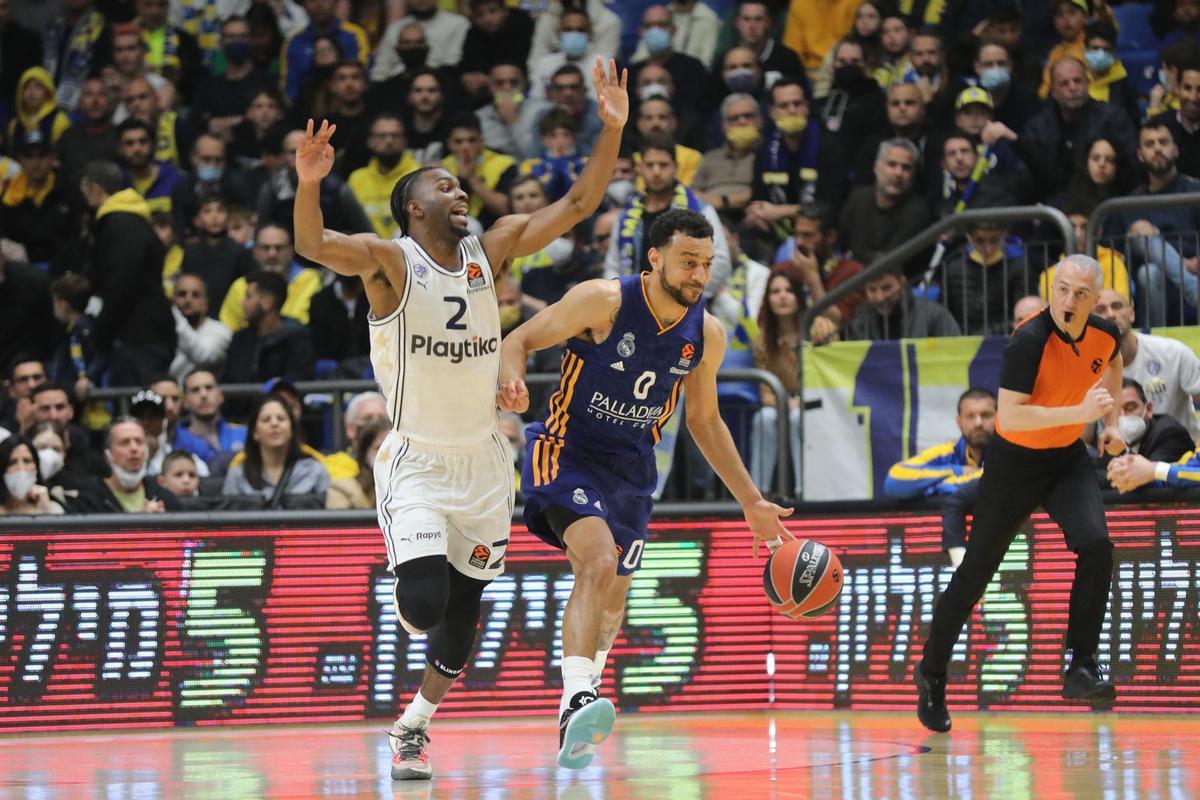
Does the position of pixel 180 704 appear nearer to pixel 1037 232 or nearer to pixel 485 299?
pixel 485 299

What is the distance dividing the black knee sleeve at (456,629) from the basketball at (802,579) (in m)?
1.47

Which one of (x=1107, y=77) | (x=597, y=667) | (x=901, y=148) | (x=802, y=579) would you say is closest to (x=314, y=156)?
(x=597, y=667)

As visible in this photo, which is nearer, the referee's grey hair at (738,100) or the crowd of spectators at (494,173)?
the crowd of spectators at (494,173)

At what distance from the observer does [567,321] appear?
28.7 feet

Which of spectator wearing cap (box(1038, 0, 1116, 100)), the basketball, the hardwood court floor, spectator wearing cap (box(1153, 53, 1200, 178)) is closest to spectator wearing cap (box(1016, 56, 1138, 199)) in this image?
spectator wearing cap (box(1153, 53, 1200, 178))

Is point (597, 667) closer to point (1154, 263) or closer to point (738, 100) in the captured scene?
point (1154, 263)

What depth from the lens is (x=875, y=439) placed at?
12.4 m

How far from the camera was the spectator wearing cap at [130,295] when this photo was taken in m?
15.0

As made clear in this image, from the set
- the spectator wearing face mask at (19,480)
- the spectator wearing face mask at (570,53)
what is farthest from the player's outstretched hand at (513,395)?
the spectator wearing face mask at (570,53)

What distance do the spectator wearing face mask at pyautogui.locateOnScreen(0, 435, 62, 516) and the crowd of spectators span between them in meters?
0.03

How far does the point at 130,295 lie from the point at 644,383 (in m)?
7.39

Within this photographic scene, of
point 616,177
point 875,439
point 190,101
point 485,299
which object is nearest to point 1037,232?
point 875,439

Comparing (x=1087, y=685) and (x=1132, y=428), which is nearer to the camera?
(x=1087, y=685)

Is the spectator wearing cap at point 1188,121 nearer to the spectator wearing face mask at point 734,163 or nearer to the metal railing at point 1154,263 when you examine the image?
the metal railing at point 1154,263
